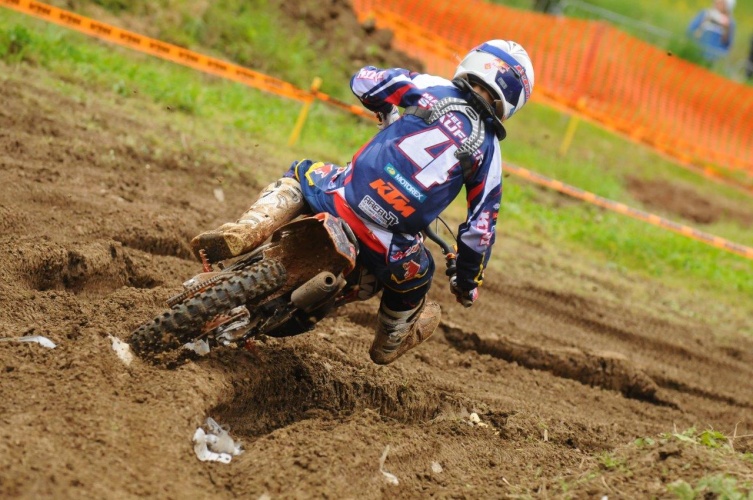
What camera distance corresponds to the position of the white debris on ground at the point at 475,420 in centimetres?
563

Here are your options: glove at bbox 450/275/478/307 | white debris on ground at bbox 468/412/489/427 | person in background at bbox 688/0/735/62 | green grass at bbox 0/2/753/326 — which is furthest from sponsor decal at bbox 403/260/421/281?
person in background at bbox 688/0/735/62

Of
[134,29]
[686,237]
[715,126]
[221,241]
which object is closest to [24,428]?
[221,241]

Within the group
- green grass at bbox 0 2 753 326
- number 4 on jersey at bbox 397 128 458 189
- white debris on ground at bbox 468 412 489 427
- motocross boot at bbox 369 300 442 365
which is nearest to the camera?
number 4 on jersey at bbox 397 128 458 189

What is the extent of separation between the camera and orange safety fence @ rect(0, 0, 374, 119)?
1046cm

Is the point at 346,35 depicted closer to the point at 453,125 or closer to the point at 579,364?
the point at 579,364

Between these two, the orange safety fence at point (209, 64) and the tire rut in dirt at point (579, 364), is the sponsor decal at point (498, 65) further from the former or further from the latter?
the orange safety fence at point (209, 64)

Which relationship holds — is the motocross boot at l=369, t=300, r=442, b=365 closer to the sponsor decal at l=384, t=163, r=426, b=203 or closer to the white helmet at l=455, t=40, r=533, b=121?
the sponsor decal at l=384, t=163, r=426, b=203

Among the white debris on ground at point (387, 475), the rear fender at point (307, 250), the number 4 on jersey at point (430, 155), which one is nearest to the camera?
the white debris on ground at point (387, 475)

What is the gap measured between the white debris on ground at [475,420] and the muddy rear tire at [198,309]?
5.76ft

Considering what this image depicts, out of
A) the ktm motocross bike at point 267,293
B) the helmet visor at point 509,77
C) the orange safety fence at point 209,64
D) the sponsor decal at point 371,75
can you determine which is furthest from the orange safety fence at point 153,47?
the ktm motocross bike at point 267,293

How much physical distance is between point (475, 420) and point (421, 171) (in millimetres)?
1761

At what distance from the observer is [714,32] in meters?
20.0

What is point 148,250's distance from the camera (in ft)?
22.5

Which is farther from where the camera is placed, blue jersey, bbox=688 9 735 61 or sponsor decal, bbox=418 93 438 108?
blue jersey, bbox=688 9 735 61
